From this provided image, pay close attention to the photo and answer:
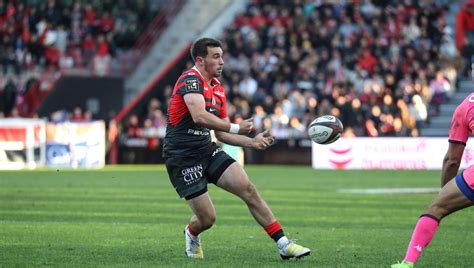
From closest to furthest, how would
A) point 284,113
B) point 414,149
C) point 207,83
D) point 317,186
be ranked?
point 207,83 → point 317,186 → point 414,149 → point 284,113

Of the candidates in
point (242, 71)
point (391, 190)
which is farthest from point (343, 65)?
point (391, 190)

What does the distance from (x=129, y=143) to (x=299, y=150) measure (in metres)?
6.17

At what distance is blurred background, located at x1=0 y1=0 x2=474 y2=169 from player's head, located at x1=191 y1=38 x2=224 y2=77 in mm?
23902

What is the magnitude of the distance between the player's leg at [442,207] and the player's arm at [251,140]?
6.69 feet

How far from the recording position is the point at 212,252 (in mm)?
12445

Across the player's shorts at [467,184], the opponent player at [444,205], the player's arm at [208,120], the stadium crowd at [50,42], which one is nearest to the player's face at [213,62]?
the player's arm at [208,120]

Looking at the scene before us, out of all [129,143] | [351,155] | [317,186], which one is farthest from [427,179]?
[129,143]

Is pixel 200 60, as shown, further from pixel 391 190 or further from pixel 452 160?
pixel 391 190

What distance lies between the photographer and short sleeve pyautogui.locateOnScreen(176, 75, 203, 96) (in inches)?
448

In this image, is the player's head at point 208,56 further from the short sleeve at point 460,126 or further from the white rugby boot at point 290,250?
the short sleeve at point 460,126

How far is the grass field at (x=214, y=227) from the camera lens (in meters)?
11.7

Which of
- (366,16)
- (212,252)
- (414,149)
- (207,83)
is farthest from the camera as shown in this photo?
(366,16)

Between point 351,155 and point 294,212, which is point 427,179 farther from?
point 294,212

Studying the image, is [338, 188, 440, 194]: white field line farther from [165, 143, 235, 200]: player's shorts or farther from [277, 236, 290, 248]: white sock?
[165, 143, 235, 200]: player's shorts
